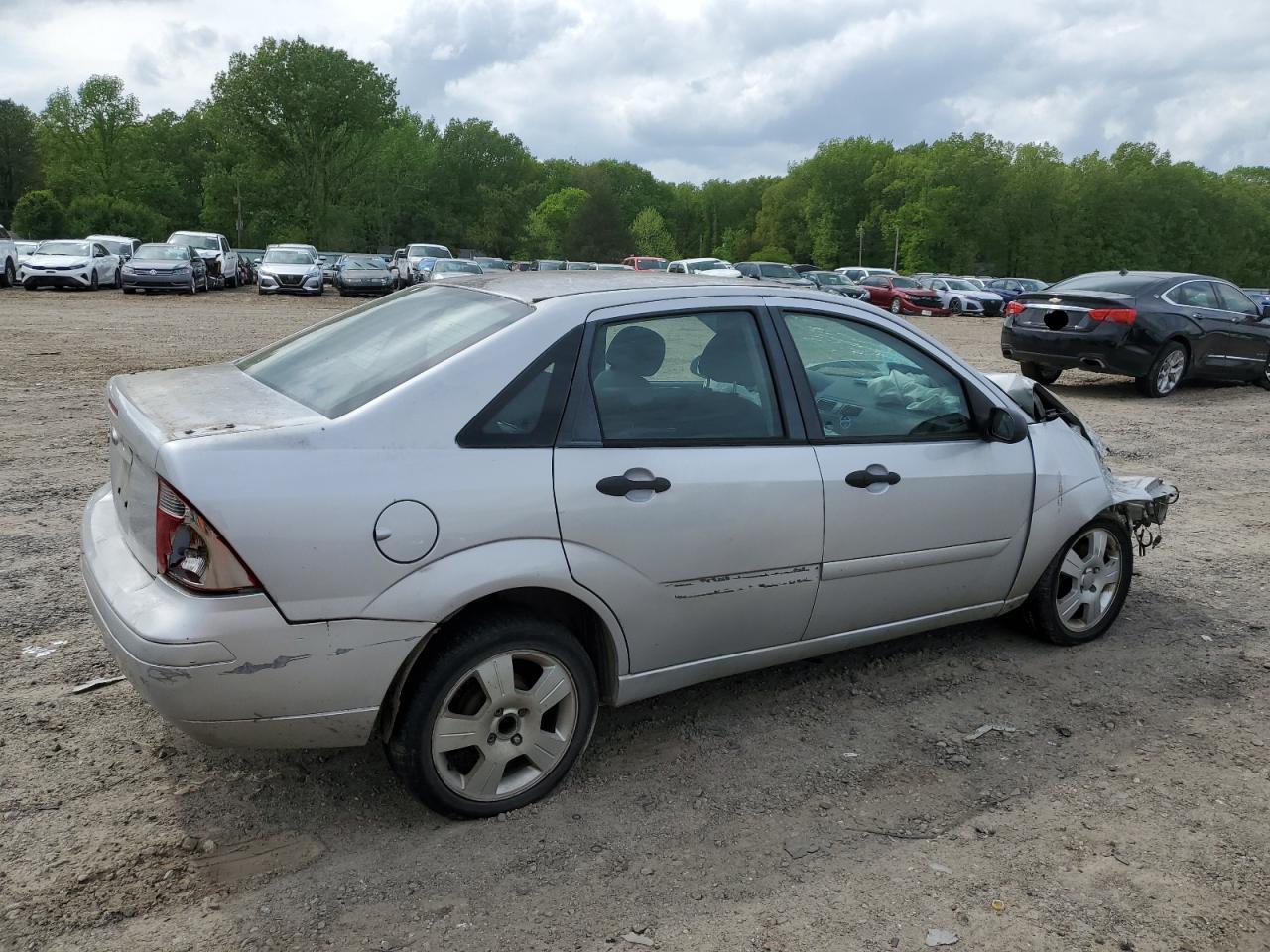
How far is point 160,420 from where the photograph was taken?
3084 millimetres

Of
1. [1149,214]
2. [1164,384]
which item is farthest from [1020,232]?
[1164,384]

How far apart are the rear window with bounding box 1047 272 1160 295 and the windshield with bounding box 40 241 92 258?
1032 inches

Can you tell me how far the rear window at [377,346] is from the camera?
10.6 feet

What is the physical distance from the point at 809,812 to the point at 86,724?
2490 millimetres

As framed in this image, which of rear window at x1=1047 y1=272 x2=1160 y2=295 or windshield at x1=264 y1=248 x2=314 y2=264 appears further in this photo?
windshield at x1=264 y1=248 x2=314 y2=264

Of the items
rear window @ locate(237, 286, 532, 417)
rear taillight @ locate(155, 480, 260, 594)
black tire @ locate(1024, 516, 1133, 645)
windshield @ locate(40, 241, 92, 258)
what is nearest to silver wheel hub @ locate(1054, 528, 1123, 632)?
black tire @ locate(1024, 516, 1133, 645)

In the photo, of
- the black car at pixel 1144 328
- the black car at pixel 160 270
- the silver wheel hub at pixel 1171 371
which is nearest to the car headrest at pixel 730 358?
the black car at pixel 1144 328

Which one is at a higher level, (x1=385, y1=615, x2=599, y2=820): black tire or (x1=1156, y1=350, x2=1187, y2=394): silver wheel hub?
(x1=1156, y1=350, x2=1187, y2=394): silver wheel hub

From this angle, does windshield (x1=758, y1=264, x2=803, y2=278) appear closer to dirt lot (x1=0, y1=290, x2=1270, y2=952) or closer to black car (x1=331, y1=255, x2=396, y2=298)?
black car (x1=331, y1=255, x2=396, y2=298)

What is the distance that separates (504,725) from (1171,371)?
12.5 m

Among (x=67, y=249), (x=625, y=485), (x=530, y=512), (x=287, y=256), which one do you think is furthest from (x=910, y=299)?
(x=530, y=512)

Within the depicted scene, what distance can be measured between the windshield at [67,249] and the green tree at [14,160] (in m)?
61.2

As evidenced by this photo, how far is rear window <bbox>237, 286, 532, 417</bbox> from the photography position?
3232mm

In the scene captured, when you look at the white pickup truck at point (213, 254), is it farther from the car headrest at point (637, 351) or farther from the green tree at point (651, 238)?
the green tree at point (651, 238)
